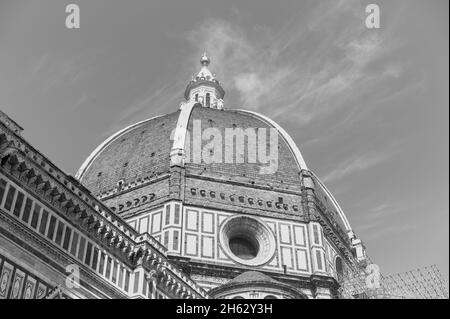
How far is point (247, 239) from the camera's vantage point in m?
36.3

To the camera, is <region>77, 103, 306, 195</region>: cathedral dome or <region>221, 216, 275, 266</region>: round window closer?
<region>221, 216, 275, 266</region>: round window

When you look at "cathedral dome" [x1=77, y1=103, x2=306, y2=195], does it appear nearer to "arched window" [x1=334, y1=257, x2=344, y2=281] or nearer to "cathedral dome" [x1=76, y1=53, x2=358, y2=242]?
"cathedral dome" [x1=76, y1=53, x2=358, y2=242]

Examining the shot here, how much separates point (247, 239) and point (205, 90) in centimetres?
2254

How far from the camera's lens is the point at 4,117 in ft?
Answer: 63.3

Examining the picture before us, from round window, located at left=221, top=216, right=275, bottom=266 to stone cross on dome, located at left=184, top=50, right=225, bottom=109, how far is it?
20037 millimetres

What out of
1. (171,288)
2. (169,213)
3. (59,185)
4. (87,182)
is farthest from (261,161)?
(59,185)

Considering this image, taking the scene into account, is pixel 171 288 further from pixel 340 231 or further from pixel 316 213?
pixel 340 231

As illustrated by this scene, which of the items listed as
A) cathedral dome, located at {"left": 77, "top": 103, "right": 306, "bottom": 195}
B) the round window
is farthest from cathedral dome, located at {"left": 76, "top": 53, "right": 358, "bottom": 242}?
the round window

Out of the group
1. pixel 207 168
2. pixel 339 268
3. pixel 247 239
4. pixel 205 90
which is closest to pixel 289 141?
pixel 207 168

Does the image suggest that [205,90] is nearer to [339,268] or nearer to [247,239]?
[247,239]

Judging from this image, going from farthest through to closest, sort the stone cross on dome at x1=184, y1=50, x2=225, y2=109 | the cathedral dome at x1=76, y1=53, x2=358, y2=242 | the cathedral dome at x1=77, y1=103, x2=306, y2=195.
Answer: the stone cross on dome at x1=184, y1=50, x2=225, y2=109, the cathedral dome at x1=77, y1=103, x2=306, y2=195, the cathedral dome at x1=76, y1=53, x2=358, y2=242

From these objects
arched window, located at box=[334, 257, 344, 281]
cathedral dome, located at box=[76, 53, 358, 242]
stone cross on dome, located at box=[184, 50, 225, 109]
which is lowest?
arched window, located at box=[334, 257, 344, 281]

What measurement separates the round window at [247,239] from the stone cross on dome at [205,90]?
20.0 meters

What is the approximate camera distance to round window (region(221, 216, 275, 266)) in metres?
34.6
